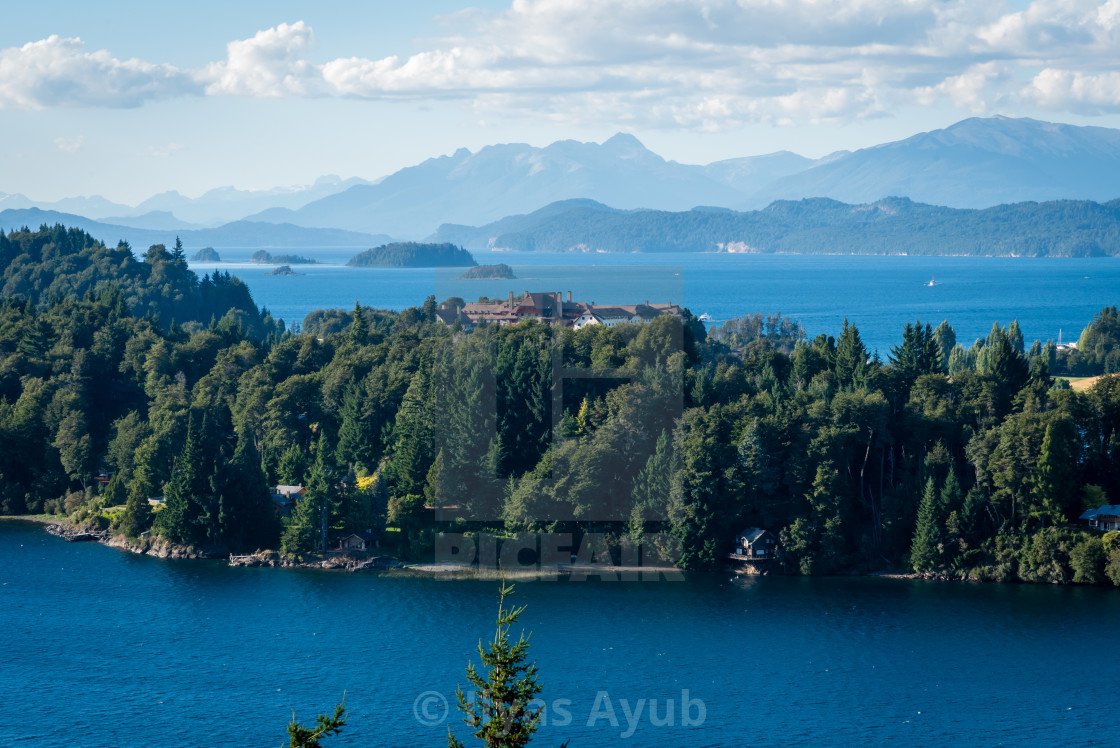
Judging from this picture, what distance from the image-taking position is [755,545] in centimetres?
4197

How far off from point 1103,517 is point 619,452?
16.7 m

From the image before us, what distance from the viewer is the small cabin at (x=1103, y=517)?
4033cm

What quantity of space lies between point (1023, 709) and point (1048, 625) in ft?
22.7

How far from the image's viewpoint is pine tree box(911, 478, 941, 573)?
133 feet

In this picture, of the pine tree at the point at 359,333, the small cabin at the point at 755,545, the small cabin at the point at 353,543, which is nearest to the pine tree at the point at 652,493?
the small cabin at the point at 755,545

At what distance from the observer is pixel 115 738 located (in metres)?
28.2

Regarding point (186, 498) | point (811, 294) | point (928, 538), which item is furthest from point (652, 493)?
point (811, 294)

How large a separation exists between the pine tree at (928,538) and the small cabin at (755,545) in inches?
190

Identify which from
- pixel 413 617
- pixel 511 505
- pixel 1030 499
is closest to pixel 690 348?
pixel 511 505

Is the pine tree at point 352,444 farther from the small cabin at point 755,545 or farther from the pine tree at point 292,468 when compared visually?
the small cabin at point 755,545

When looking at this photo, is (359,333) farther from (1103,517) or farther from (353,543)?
(1103,517)

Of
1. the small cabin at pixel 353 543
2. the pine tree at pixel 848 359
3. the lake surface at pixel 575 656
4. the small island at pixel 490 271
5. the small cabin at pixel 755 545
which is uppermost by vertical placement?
the small island at pixel 490 271

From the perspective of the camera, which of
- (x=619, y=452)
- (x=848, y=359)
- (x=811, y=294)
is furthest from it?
(x=811, y=294)

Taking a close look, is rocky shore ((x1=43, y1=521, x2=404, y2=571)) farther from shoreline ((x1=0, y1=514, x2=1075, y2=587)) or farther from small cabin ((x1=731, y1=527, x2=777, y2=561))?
small cabin ((x1=731, y1=527, x2=777, y2=561))
